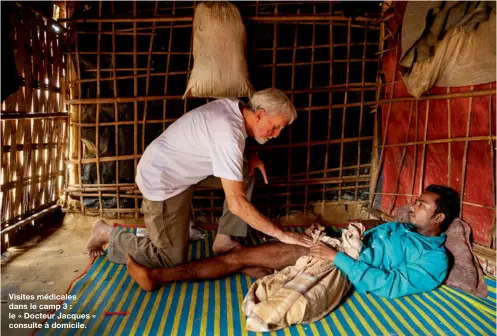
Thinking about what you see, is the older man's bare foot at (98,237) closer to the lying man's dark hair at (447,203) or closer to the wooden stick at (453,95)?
the lying man's dark hair at (447,203)

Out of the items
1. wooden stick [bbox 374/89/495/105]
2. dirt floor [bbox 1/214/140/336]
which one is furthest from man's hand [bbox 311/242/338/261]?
dirt floor [bbox 1/214/140/336]

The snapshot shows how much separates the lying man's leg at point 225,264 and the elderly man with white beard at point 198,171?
0.11m

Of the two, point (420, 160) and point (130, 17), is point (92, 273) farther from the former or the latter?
point (420, 160)

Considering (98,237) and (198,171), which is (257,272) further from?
(98,237)

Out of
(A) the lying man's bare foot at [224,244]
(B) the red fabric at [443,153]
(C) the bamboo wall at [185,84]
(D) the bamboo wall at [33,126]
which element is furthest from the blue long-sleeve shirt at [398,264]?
(D) the bamboo wall at [33,126]

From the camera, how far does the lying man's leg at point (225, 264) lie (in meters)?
2.24

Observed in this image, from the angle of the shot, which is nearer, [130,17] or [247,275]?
[247,275]

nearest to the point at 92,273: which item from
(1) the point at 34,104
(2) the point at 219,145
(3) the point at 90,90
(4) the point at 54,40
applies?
(2) the point at 219,145

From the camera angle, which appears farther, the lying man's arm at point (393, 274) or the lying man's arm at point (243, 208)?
the lying man's arm at point (393, 274)

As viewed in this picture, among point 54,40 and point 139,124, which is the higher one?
point 54,40

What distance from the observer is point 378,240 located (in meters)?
2.36

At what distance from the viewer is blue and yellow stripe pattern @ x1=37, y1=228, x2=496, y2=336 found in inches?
73.4

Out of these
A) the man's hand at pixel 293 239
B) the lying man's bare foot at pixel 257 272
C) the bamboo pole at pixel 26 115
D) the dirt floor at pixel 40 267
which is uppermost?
the bamboo pole at pixel 26 115

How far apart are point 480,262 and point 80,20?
3.93 metres
